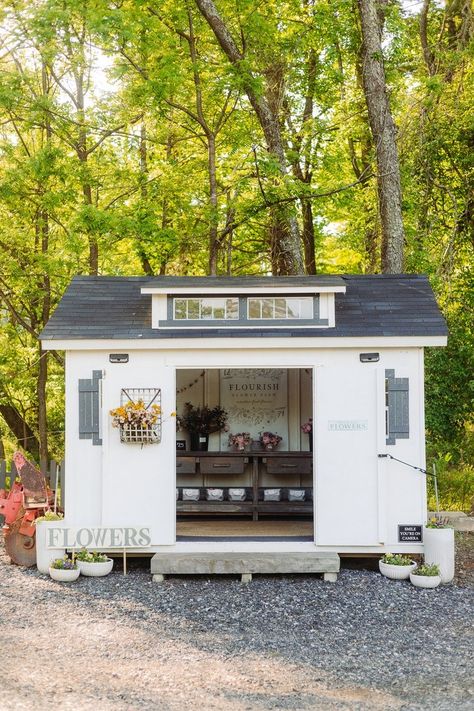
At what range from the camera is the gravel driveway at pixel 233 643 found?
17.6ft

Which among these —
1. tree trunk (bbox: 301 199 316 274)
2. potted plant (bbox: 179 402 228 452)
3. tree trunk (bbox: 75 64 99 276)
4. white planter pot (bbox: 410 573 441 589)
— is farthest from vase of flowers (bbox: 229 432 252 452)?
tree trunk (bbox: 301 199 316 274)

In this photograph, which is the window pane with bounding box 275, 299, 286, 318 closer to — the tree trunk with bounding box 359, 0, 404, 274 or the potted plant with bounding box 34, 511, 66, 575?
the potted plant with bounding box 34, 511, 66, 575

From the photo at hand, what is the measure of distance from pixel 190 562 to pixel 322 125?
1012 cm

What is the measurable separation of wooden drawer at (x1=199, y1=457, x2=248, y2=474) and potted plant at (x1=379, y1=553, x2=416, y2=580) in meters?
2.75

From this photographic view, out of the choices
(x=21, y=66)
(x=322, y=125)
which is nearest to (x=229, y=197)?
(x=322, y=125)

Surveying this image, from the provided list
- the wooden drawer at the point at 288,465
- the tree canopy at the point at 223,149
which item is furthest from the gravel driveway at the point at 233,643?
the tree canopy at the point at 223,149

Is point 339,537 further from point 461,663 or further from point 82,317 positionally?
point 82,317

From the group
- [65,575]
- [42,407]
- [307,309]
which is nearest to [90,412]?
[65,575]

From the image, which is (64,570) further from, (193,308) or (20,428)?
(20,428)

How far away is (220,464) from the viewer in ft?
35.7

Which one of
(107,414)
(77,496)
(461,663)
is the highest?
(107,414)

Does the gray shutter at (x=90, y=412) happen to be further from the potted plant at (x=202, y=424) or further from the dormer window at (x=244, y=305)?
the potted plant at (x=202, y=424)

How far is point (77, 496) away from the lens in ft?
28.6

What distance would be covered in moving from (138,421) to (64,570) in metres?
1.68
